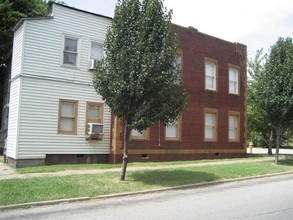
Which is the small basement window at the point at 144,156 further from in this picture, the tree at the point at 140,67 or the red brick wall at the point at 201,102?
the tree at the point at 140,67

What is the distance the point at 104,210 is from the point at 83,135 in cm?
941

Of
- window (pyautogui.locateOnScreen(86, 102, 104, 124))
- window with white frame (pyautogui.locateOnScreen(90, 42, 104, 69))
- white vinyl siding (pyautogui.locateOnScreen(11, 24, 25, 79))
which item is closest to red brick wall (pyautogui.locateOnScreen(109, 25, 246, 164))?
window (pyautogui.locateOnScreen(86, 102, 104, 124))

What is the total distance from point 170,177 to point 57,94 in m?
6.90

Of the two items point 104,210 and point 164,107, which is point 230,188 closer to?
point 164,107

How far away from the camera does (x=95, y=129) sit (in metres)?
A: 18.5

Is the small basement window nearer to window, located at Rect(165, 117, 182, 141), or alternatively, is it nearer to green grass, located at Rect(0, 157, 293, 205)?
window, located at Rect(165, 117, 182, 141)

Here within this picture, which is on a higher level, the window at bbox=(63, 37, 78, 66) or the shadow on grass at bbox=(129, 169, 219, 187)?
the window at bbox=(63, 37, 78, 66)

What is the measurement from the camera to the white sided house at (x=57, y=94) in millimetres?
17156

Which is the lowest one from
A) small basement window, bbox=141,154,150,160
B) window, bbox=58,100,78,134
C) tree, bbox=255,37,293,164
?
small basement window, bbox=141,154,150,160

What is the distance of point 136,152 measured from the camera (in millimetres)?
19875

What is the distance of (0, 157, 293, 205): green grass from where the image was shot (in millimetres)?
10609

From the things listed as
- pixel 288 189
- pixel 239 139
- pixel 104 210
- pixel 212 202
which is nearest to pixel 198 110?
pixel 239 139

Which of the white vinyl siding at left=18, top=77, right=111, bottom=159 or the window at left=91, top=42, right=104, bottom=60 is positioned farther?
the window at left=91, top=42, right=104, bottom=60

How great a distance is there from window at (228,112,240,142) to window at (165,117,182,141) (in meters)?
4.56
